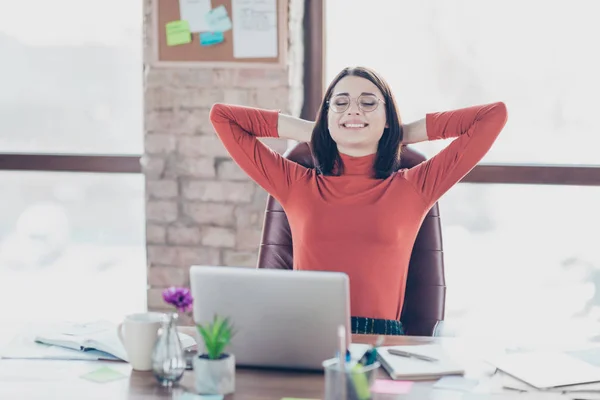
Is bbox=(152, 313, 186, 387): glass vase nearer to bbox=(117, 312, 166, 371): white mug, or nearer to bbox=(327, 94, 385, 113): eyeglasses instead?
bbox=(117, 312, 166, 371): white mug

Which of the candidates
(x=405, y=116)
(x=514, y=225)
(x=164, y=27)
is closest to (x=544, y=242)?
(x=514, y=225)

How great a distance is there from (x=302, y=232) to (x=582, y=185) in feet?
3.87

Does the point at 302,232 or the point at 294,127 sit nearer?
the point at 302,232

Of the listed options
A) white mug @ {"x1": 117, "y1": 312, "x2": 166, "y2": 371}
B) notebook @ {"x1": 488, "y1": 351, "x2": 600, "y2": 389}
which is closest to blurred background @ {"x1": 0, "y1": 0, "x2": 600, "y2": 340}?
notebook @ {"x1": 488, "y1": 351, "x2": 600, "y2": 389}

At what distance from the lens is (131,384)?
1501mm

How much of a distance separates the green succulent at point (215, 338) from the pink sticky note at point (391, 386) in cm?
27

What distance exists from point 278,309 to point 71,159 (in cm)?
186

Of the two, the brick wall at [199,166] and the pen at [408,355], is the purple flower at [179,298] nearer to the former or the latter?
the pen at [408,355]

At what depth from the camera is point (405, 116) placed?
2936mm

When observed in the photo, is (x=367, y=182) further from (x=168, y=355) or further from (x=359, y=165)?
(x=168, y=355)

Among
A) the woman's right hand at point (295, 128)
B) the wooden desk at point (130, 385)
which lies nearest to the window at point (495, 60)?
the woman's right hand at point (295, 128)

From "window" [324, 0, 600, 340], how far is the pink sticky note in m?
1.48

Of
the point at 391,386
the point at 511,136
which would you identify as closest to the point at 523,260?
the point at 511,136

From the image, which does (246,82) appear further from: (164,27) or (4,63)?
(4,63)
